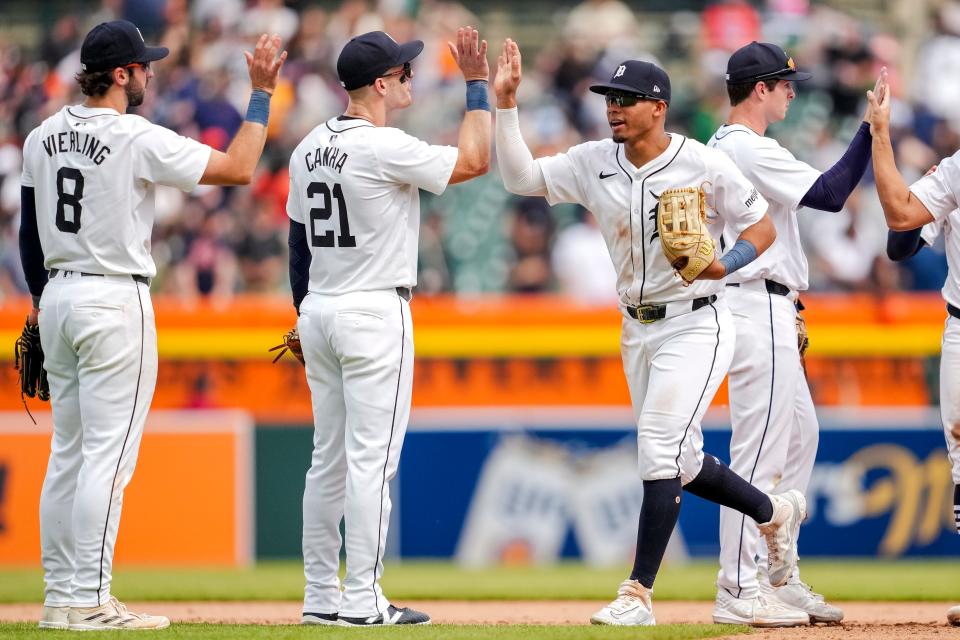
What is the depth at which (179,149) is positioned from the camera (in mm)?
5797

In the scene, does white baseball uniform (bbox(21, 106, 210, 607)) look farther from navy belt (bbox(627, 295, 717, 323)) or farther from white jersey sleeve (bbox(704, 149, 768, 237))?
white jersey sleeve (bbox(704, 149, 768, 237))

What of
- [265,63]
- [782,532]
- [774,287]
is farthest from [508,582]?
[265,63]

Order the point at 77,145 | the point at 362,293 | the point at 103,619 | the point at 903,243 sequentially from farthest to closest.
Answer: the point at 903,243, the point at 362,293, the point at 77,145, the point at 103,619

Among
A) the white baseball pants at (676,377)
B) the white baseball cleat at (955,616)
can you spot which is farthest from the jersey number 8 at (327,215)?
the white baseball cleat at (955,616)

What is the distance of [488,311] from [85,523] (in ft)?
19.0

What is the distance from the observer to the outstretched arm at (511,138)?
6020 millimetres

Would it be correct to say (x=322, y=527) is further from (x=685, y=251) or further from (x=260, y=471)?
(x=260, y=471)

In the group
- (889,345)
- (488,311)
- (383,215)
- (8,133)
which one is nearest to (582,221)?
(488,311)

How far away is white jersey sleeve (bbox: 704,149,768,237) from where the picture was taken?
Result: 6.04 metres

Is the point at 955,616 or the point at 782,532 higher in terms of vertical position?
the point at 782,532

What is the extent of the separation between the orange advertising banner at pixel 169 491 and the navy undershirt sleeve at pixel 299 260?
15.8 ft

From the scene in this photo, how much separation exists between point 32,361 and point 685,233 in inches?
114

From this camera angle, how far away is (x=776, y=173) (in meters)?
6.33

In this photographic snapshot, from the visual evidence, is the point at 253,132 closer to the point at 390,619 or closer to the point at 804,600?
the point at 390,619
